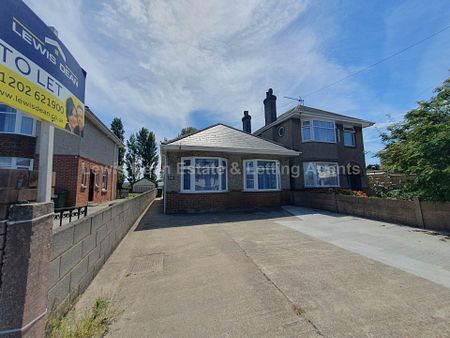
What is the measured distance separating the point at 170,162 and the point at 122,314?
27.0 feet

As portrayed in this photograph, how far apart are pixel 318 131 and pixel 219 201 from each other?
8.75m

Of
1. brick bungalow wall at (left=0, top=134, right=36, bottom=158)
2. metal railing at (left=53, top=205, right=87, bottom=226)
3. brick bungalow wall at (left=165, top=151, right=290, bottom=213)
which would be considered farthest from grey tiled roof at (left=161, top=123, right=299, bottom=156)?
brick bungalow wall at (left=0, top=134, right=36, bottom=158)

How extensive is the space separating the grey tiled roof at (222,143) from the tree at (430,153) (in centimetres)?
542

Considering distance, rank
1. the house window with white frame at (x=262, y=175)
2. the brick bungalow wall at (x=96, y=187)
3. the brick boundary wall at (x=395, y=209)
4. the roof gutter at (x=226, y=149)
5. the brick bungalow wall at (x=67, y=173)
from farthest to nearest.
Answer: the brick bungalow wall at (x=96, y=187) < the house window with white frame at (x=262, y=175) < the brick bungalow wall at (x=67, y=173) < the roof gutter at (x=226, y=149) < the brick boundary wall at (x=395, y=209)

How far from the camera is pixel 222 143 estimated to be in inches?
434

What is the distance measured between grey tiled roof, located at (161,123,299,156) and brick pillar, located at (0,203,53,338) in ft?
26.6

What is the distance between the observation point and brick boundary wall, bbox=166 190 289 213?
405 inches

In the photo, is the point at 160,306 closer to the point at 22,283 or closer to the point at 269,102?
the point at 22,283

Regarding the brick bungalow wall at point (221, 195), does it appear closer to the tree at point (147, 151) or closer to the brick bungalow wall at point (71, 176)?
the brick bungalow wall at point (71, 176)

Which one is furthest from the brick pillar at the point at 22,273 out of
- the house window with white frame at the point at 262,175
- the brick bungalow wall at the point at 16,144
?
the brick bungalow wall at the point at 16,144

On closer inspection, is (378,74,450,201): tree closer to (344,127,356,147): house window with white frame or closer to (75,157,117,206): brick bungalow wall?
(344,127,356,147): house window with white frame

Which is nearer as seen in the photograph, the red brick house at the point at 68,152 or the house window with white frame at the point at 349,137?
the red brick house at the point at 68,152

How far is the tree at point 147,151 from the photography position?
128 ft

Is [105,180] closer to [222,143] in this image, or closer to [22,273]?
[222,143]
